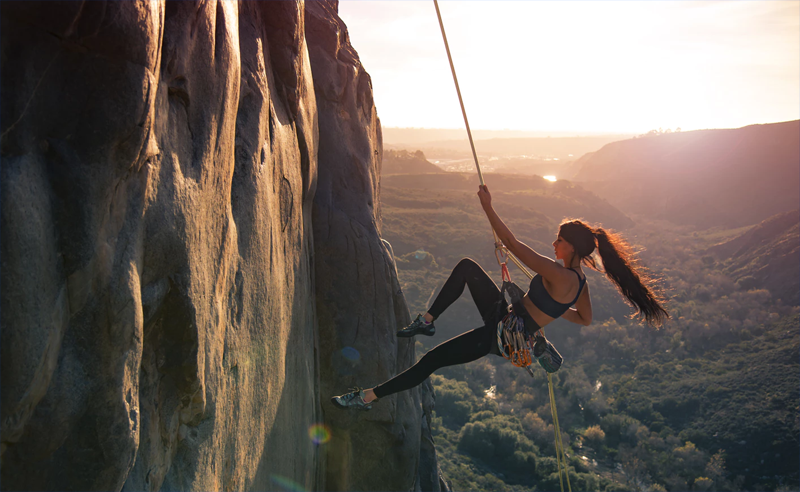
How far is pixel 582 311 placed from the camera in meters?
5.11

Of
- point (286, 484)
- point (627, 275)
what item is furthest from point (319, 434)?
point (627, 275)

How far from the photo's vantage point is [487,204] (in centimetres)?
479

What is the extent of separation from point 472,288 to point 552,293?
3.32 feet

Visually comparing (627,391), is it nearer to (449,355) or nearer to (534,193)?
(449,355)

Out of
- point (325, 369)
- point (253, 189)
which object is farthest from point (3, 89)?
point (325, 369)

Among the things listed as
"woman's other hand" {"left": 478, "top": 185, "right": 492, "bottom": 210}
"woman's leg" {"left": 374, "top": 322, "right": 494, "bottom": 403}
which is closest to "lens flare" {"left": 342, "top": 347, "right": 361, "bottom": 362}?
"woman's leg" {"left": 374, "top": 322, "right": 494, "bottom": 403}

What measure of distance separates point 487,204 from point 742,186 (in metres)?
81.8

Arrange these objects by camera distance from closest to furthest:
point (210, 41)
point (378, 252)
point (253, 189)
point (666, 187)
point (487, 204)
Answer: point (210, 41)
point (253, 189)
point (487, 204)
point (378, 252)
point (666, 187)

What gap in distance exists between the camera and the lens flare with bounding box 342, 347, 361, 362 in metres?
6.90

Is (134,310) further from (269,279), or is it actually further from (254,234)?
(269,279)

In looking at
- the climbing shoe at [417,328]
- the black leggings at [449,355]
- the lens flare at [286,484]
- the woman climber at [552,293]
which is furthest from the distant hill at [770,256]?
the lens flare at [286,484]

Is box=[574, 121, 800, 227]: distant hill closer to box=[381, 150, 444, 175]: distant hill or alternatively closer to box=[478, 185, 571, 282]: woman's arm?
box=[381, 150, 444, 175]: distant hill

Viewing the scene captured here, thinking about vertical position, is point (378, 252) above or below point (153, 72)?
below

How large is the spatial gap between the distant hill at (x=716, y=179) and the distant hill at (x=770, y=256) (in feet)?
50.6
